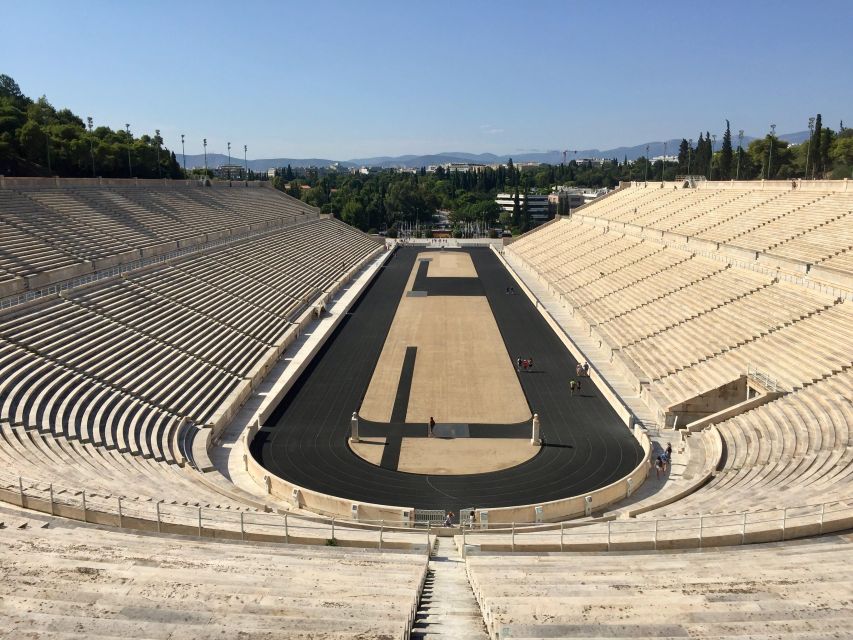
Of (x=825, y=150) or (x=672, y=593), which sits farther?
(x=825, y=150)

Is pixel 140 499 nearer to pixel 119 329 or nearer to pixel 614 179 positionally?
pixel 119 329

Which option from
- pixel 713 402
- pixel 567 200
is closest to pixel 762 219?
pixel 713 402

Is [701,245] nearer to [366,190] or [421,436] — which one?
[421,436]

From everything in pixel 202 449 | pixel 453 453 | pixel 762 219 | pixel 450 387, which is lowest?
pixel 453 453

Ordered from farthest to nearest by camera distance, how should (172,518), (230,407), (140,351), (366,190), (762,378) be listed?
(366,190) → (140,351) → (230,407) → (762,378) → (172,518)

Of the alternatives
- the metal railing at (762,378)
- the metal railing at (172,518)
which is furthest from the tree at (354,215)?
the metal railing at (172,518)

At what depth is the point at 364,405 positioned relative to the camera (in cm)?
2598

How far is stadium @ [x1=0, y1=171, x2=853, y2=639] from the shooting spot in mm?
9977

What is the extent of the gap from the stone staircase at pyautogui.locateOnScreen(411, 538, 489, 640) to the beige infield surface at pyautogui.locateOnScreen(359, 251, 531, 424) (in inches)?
490

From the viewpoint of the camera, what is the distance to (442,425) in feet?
78.6

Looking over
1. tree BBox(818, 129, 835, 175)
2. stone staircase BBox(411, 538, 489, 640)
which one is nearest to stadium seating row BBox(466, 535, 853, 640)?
stone staircase BBox(411, 538, 489, 640)

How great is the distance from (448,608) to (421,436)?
1257cm

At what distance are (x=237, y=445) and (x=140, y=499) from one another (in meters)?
7.29

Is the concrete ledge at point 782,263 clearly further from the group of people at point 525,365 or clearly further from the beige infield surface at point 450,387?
the beige infield surface at point 450,387
